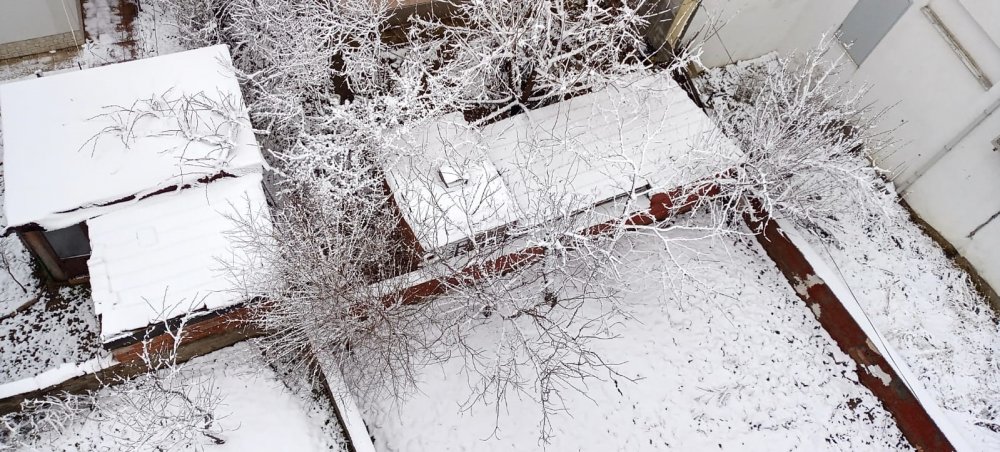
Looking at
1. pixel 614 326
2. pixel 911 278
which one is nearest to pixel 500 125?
pixel 614 326

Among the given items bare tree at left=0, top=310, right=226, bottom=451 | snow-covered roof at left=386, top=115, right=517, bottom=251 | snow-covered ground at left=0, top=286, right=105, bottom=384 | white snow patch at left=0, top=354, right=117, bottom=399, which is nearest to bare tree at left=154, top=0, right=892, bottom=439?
snow-covered roof at left=386, top=115, right=517, bottom=251

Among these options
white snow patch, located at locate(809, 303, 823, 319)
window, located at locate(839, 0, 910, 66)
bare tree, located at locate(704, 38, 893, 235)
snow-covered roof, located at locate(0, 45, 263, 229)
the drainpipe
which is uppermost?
snow-covered roof, located at locate(0, 45, 263, 229)

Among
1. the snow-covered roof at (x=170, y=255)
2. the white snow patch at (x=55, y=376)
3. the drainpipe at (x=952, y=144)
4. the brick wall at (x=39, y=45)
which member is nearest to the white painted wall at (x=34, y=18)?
the brick wall at (x=39, y=45)

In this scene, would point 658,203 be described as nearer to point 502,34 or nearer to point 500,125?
point 500,125

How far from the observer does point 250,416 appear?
10367 mm

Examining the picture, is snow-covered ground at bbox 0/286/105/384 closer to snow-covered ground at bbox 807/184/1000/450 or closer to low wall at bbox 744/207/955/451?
low wall at bbox 744/207/955/451

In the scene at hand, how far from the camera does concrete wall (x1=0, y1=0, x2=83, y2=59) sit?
39.0 ft

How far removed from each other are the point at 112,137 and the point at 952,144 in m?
14.5

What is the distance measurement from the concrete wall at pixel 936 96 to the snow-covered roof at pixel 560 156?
276cm

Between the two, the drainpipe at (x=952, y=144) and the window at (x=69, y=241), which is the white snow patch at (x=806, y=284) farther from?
the window at (x=69, y=241)

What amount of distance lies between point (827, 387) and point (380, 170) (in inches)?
344

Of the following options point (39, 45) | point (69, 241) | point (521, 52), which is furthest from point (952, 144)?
point (39, 45)

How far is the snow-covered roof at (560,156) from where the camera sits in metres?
10.5

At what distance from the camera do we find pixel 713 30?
44.5 feet
